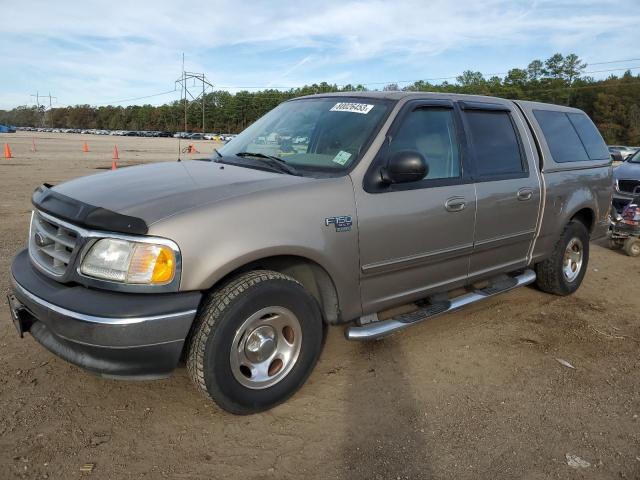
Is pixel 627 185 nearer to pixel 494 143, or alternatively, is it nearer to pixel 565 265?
pixel 565 265

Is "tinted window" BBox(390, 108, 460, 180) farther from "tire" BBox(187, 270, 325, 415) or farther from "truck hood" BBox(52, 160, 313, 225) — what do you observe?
"tire" BBox(187, 270, 325, 415)

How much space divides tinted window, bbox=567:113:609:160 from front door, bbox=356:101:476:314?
2.19 meters

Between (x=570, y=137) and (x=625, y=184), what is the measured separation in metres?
5.08

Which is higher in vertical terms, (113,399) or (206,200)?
(206,200)

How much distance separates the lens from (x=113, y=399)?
305 cm

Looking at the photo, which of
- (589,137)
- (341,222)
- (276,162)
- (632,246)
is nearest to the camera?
(341,222)

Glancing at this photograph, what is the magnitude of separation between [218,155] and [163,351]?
6.39ft

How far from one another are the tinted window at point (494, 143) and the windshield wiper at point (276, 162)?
5.08 feet

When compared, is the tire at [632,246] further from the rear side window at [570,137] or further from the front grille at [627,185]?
the rear side window at [570,137]

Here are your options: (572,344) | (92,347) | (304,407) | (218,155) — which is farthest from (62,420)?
(572,344)

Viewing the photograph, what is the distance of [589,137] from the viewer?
17.8 ft

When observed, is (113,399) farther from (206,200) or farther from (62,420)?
(206,200)

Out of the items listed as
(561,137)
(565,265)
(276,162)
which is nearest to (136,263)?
(276,162)

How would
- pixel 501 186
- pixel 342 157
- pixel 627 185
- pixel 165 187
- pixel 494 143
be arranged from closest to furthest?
pixel 165 187 → pixel 342 157 → pixel 501 186 → pixel 494 143 → pixel 627 185
